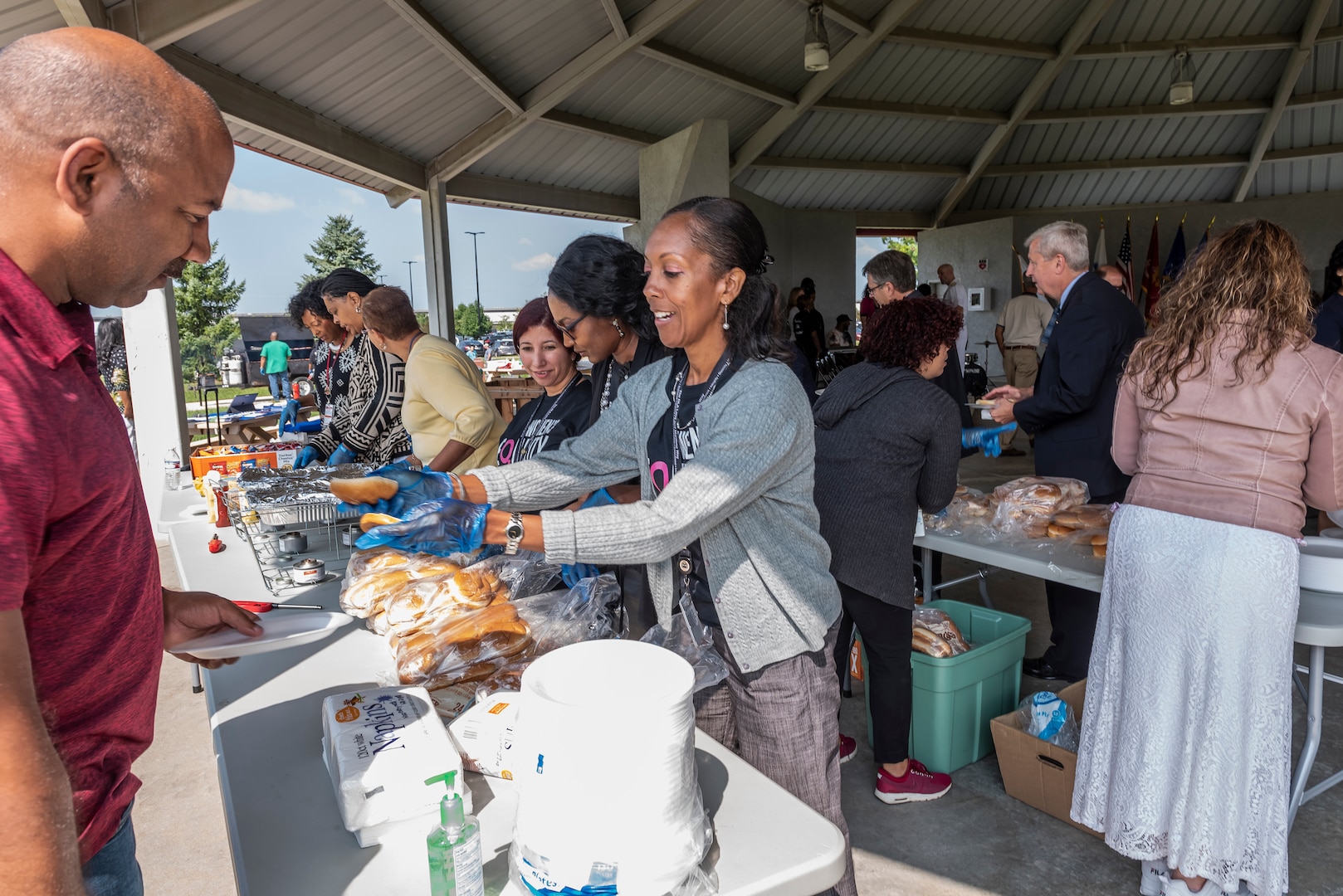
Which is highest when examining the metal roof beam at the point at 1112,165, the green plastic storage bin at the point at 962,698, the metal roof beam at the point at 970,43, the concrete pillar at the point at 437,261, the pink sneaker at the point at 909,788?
the metal roof beam at the point at 970,43

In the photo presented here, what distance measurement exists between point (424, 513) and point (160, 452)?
243 inches

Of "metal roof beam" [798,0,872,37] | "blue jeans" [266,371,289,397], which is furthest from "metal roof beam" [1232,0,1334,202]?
"blue jeans" [266,371,289,397]

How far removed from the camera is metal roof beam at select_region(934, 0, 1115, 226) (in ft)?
34.5

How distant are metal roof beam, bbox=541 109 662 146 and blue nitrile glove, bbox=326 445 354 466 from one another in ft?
21.0

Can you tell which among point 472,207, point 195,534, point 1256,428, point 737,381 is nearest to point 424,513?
point 737,381

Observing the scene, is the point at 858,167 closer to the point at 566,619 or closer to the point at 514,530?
the point at 566,619

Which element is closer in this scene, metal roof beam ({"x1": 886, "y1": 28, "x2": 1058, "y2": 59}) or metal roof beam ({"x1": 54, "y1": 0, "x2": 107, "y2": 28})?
metal roof beam ({"x1": 54, "y1": 0, "x2": 107, "y2": 28})

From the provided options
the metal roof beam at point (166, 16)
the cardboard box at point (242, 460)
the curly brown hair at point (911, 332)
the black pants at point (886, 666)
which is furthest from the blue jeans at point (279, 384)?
the black pants at point (886, 666)

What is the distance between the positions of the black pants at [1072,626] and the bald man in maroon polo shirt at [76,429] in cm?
315

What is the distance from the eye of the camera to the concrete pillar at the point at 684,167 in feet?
31.1

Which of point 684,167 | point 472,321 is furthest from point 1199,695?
point 472,321

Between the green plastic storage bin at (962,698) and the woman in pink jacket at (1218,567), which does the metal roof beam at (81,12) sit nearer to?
the green plastic storage bin at (962,698)

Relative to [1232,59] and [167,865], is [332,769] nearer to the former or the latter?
[167,865]

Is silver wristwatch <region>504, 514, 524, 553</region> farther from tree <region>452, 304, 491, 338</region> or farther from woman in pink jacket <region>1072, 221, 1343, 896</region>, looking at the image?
tree <region>452, 304, 491, 338</region>
